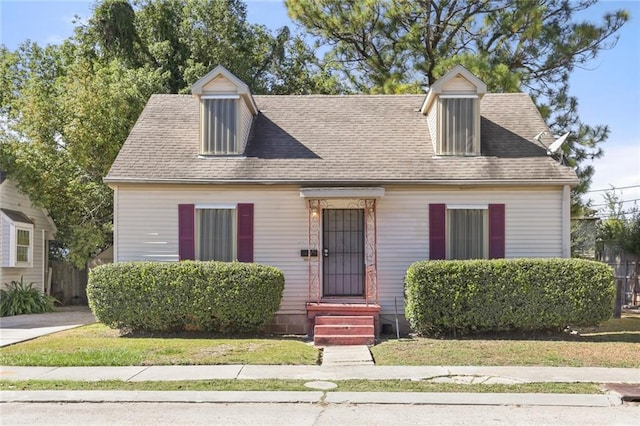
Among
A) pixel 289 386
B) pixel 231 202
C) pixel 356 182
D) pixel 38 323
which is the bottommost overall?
pixel 38 323

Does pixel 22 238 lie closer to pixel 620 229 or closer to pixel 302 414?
pixel 302 414

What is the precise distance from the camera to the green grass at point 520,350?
9.30 m

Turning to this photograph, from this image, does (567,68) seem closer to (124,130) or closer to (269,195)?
(269,195)

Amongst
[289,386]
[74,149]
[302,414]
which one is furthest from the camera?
[74,149]

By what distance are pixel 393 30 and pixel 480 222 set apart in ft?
35.2

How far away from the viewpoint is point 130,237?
12961 mm

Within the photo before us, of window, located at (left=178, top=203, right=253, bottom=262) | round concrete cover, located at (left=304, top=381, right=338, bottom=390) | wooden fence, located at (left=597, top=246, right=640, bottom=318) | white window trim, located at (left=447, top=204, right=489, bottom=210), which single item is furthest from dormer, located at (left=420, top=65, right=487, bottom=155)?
wooden fence, located at (left=597, top=246, right=640, bottom=318)

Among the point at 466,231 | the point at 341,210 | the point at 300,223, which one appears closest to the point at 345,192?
the point at 341,210

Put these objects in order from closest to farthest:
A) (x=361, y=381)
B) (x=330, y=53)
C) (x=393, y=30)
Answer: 1. (x=361, y=381)
2. (x=393, y=30)
3. (x=330, y=53)

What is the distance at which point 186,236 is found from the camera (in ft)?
42.2

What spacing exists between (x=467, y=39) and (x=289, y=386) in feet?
56.2

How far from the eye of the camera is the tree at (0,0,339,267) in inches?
736

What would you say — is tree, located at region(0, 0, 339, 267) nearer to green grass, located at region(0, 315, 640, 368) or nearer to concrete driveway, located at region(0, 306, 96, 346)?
concrete driveway, located at region(0, 306, 96, 346)

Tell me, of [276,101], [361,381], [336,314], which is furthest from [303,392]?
[276,101]
